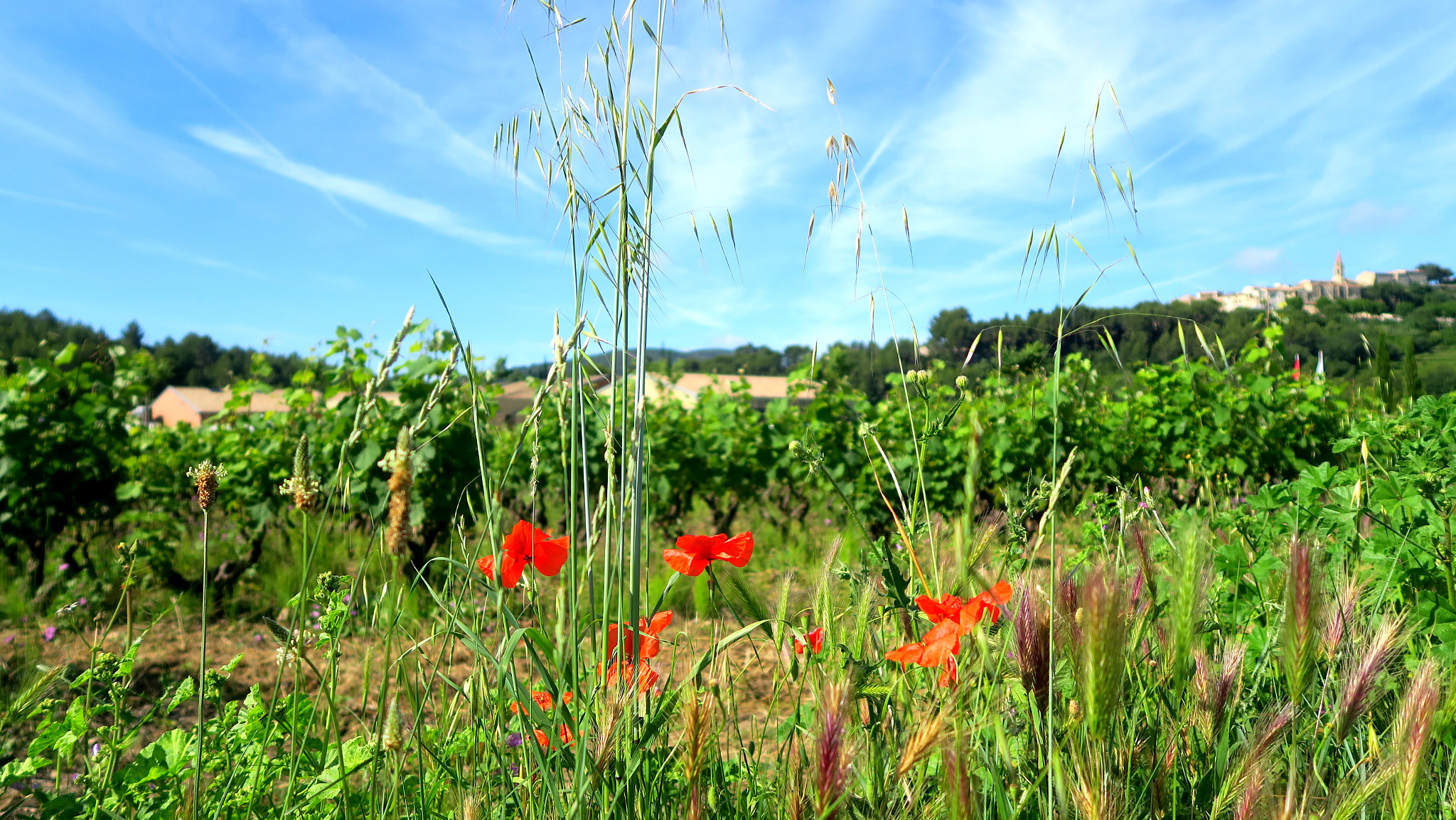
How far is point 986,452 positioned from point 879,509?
80 cm

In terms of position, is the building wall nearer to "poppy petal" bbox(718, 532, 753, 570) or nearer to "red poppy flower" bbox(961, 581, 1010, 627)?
"poppy petal" bbox(718, 532, 753, 570)

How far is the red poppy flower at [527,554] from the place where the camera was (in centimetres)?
111

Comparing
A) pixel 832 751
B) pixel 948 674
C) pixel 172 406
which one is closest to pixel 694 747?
pixel 832 751

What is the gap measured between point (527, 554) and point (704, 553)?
0.91 ft

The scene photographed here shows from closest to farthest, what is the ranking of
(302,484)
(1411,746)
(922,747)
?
(922,747) → (1411,746) → (302,484)

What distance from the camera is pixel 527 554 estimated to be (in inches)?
47.5

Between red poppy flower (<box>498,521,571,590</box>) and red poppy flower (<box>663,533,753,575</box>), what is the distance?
16 cm

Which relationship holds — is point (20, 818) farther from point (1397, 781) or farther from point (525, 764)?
point (1397, 781)

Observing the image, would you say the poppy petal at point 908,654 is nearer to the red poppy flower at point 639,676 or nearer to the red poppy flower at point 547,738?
the red poppy flower at point 639,676

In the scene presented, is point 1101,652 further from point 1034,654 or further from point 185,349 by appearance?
point 185,349

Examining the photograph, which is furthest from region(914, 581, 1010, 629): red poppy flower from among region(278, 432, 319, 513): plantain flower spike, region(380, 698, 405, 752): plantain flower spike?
region(278, 432, 319, 513): plantain flower spike

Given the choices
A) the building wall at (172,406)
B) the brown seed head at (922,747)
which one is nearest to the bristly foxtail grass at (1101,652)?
the brown seed head at (922,747)

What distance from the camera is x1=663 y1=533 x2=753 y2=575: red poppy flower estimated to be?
3.67 feet

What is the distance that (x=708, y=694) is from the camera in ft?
2.78
